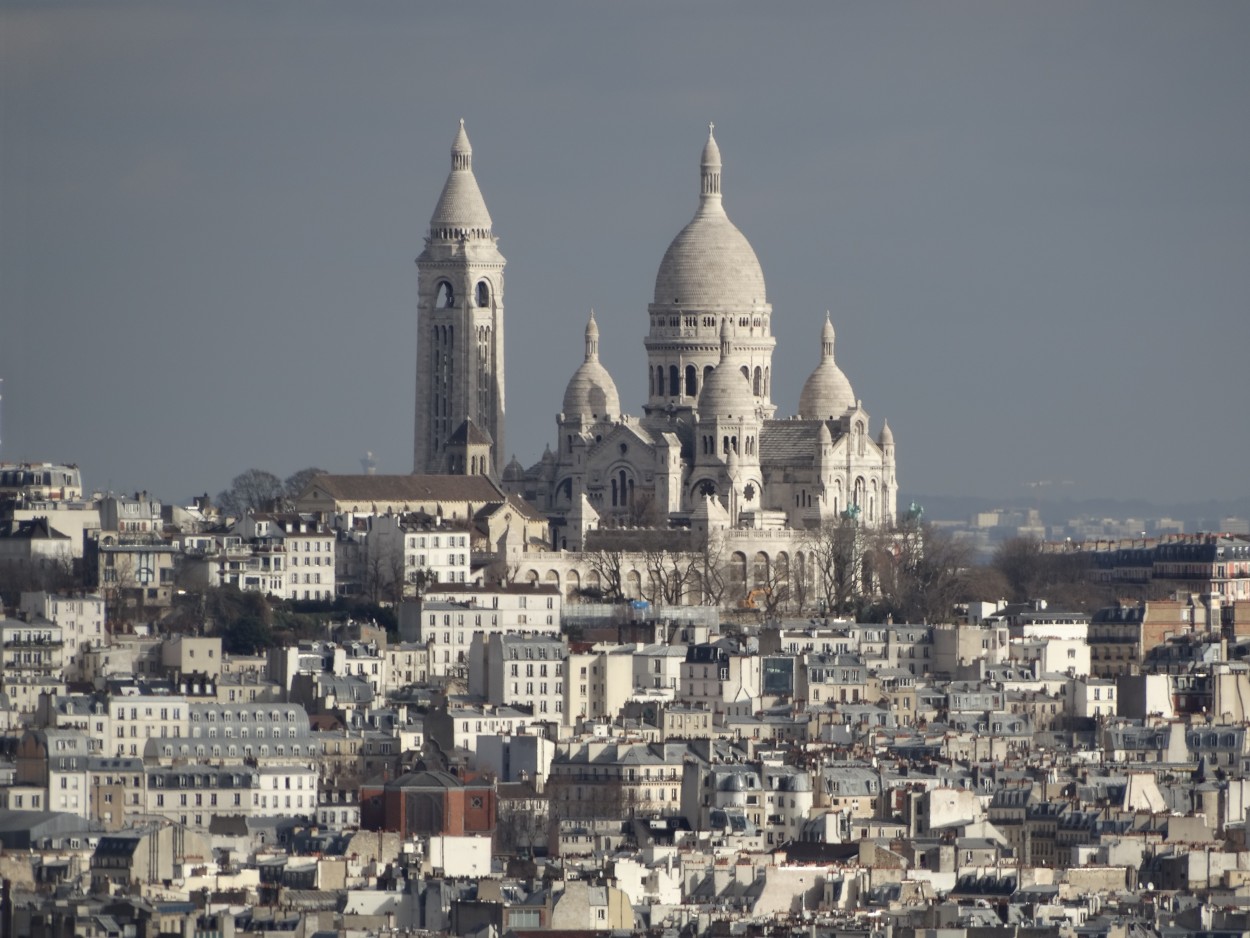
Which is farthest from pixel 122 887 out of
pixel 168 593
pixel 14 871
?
pixel 168 593

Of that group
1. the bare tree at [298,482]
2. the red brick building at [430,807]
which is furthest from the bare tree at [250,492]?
the red brick building at [430,807]

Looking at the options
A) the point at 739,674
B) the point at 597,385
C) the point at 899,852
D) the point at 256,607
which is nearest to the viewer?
the point at 899,852

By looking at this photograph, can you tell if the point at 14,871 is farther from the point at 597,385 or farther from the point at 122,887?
the point at 597,385

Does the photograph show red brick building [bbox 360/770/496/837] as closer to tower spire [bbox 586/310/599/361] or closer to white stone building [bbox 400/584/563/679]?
white stone building [bbox 400/584/563/679]

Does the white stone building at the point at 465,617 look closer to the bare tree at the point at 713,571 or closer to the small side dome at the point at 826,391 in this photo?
the bare tree at the point at 713,571

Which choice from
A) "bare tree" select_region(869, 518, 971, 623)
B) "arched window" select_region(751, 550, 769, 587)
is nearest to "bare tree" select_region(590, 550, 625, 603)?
"arched window" select_region(751, 550, 769, 587)

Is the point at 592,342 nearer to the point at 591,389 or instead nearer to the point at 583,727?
the point at 591,389

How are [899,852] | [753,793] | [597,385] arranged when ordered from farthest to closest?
[597,385] < [753,793] < [899,852]
